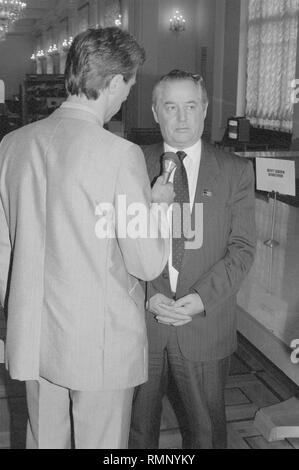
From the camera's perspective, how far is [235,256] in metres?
1.75

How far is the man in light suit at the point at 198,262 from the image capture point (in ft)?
5.63

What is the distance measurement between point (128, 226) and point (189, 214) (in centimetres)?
46

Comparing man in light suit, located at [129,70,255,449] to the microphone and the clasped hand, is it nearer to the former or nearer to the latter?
the clasped hand

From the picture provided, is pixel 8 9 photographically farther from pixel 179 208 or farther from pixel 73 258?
pixel 73 258

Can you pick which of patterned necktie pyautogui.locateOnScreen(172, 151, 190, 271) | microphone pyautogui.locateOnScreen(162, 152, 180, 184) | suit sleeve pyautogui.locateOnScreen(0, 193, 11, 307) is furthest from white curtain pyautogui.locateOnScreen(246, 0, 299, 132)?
suit sleeve pyautogui.locateOnScreen(0, 193, 11, 307)

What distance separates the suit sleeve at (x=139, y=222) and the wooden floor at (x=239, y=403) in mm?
1401

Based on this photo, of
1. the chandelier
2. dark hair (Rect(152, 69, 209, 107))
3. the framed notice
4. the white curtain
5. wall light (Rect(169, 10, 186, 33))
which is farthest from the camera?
wall light (Rect(169, 10, 186, 33))

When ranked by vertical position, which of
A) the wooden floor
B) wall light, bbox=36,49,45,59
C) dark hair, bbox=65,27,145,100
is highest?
wall light, bbox=36,49,45,59

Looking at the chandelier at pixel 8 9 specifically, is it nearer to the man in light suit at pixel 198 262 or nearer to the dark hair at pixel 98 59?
the man in light suit at pixel 198 262

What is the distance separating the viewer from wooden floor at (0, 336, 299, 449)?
2549 mm

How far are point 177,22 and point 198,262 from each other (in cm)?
1436

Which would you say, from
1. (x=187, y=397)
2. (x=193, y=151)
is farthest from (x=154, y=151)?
(x=187, y=397)

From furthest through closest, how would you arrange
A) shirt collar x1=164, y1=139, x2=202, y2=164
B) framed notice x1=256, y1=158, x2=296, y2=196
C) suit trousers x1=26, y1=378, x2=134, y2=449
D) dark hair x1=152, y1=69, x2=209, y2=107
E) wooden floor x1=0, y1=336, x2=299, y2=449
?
framed notice x1=256, y1=158, x2=296, y2=196 < wooden floor x1=0, y1=336, x2=299, y2=449 < shirt collar x1=164, y1=139, x2=202, y2=164 < dark hair x1=152, y1=69, x2=209, y2=107 < suit trousers x1=26, y1=378, x2=134, y2=449
